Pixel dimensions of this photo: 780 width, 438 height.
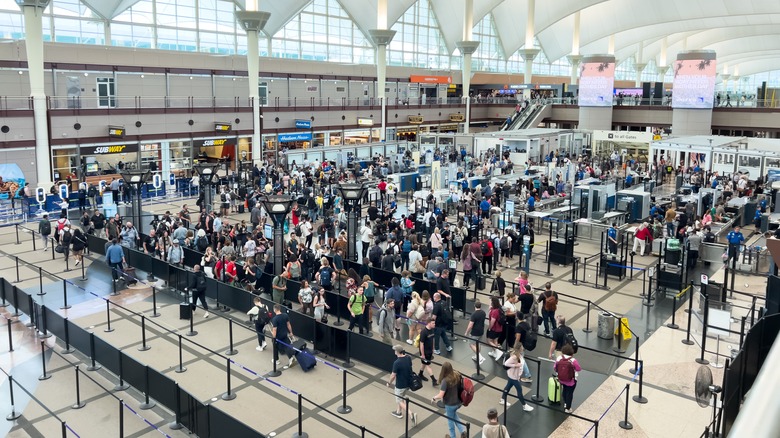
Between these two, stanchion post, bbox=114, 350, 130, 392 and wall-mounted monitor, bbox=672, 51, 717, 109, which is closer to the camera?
stanchion post, bbox=114, 350, 130, 392

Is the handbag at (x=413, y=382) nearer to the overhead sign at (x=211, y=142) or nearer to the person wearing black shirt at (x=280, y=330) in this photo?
the person wearing black shirt at (x=280, y=330)

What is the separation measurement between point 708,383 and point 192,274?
1194cm

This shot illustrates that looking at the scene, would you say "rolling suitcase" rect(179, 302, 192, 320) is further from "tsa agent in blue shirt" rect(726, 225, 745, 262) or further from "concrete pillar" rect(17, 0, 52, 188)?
"concrete pillar" rect(17, 0, 52, 188)

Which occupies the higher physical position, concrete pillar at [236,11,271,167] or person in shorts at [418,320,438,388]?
concrete pillar at [236,11,271,167]

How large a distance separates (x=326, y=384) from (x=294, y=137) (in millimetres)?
35583

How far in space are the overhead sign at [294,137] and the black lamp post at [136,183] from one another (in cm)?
1995

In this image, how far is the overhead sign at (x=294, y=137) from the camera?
45.2 meters

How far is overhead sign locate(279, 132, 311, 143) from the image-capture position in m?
45.2

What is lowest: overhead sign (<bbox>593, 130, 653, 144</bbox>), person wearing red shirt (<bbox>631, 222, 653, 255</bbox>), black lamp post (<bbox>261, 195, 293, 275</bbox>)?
person wearing red shirt (<bbox>631, 222, 653, 255</bbox>)

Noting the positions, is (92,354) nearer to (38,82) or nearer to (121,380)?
(121,380)

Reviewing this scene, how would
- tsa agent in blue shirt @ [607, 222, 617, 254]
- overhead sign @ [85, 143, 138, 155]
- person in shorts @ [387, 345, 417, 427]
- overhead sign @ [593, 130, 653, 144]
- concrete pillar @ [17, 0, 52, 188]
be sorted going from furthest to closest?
overhead sign @ [593, 130, 653, 144], overhead sign @ [85, 143, 138, 155], concrete pillar @ [17, 0, 52, 188], tsa agent in blue shirt @ [607, 222, 617, 254], person in shorts @ [387, 345, 417, 427]

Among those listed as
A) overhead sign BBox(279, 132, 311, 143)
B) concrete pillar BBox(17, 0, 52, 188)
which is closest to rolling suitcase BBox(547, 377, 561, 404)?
concrete pillar BBox(17, 0, 52, 188)

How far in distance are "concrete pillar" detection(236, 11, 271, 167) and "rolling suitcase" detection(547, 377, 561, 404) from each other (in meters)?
33.9

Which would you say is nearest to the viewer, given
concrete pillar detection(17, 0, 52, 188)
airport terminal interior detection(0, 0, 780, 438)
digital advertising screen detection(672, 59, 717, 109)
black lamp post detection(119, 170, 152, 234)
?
airport terminal interior detection(0, 0, 780, 438)
